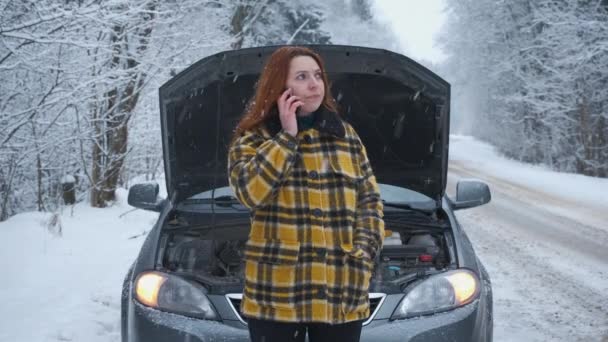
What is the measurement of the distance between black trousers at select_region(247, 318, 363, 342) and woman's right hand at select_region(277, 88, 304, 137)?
66 cm

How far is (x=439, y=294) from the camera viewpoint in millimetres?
2900

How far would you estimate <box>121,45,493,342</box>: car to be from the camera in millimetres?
2818

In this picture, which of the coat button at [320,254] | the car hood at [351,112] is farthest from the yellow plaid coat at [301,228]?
the car hood at [351,112]

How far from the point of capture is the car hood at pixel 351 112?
3.47 meters

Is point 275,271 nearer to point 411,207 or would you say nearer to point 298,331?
point 298,331

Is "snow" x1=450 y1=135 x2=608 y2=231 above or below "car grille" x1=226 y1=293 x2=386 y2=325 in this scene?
below

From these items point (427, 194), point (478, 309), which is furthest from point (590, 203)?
point (478, 309)

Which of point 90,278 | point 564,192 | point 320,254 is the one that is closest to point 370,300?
point 320,254

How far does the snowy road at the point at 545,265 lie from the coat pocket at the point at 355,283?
2.61 m

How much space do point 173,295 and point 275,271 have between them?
1.18 metres

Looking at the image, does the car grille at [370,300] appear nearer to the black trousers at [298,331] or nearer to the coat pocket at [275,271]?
the black trousers at [298,331]

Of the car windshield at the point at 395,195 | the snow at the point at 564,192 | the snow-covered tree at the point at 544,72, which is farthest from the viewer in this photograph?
the snow-covered tree at the point at 544,72

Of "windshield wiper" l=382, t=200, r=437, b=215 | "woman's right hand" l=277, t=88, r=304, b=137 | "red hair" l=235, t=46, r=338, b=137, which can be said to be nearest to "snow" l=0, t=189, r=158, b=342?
"windshield wiper" l=382, t=200, r=437, b=215

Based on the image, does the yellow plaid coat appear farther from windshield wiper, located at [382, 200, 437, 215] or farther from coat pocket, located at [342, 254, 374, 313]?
windshield wiper, located at [382, 200, 437, 215]
